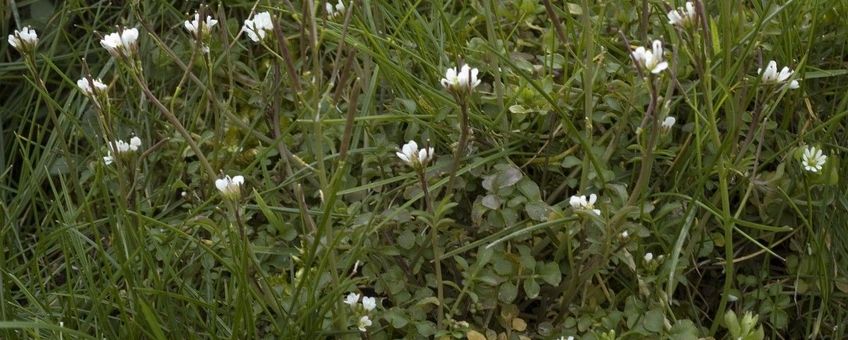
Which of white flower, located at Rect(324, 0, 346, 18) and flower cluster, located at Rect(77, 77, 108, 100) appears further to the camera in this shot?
white flower, located at Rect(324, 0, 346, 18)

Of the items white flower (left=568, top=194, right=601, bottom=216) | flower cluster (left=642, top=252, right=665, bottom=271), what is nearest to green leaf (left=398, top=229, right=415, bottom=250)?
white flower (left=568, top=194, right=601, bottom=216)

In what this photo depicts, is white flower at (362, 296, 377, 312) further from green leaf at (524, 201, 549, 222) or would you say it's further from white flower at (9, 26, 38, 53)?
white flower at (9, 26, 38, 53)

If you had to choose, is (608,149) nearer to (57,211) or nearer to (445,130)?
(445,130)

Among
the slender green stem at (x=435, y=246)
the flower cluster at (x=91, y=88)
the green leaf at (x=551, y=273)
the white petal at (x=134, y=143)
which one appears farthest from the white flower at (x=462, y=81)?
the white petal at (x=134, y=143)

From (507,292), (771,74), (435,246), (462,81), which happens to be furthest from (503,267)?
(771,74)

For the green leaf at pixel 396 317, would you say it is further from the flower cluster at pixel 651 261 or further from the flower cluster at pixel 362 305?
the flower cluster at pixel 651 261

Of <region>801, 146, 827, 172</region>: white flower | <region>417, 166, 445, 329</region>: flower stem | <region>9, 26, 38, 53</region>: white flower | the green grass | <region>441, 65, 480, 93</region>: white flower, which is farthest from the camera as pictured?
<region>9, 26, 38, 53</region>: white flower
